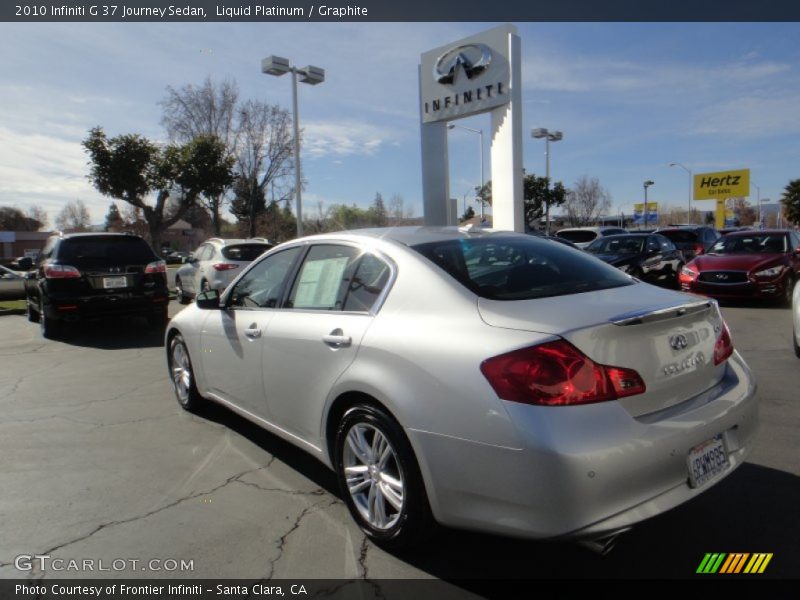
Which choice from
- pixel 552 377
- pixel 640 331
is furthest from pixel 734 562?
pixel 552 377

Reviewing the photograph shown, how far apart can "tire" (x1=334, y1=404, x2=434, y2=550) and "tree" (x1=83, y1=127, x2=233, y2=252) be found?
2043 cm

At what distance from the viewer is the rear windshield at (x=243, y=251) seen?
472 inches

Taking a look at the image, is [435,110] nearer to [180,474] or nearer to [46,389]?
[46,389]

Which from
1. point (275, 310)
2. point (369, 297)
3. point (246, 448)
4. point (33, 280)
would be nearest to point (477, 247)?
point (369, 297)

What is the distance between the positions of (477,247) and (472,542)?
1.59m

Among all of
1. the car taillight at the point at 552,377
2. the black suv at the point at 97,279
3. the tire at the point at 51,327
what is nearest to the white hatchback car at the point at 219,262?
the black suv at the point at 97,279

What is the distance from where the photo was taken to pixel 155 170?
21.3 meters

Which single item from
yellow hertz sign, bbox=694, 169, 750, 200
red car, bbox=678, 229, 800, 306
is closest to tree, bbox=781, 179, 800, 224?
yellow hertz sign, bbox=694, 169, 750, 200

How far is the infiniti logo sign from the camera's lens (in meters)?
14.1

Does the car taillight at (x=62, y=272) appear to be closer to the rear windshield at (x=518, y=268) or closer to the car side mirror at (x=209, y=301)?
the car side mirror at (x=209, y=301)

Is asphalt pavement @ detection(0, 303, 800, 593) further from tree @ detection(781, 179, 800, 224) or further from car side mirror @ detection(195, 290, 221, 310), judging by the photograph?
tree @ detection(781, 179, 800, 224)

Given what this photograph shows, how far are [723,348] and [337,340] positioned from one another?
195 cm

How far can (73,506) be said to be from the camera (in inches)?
133

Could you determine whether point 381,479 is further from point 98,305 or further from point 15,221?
point 15,221
